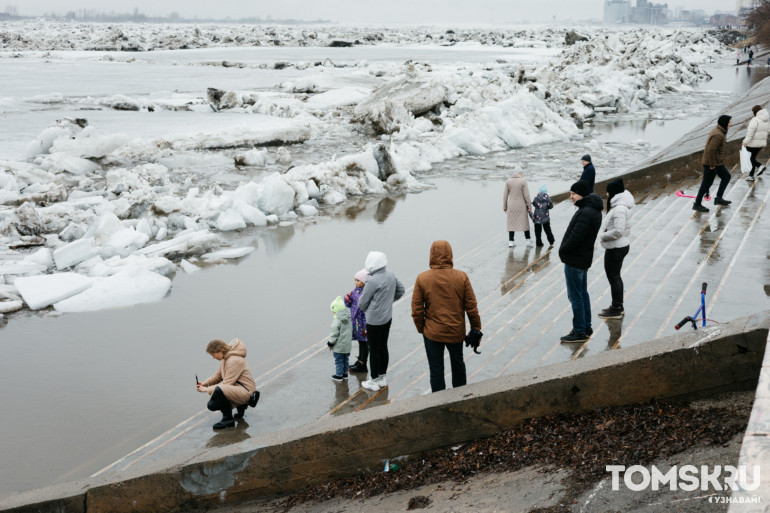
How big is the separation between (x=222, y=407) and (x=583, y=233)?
14.0 ft

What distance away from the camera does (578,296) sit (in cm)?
776

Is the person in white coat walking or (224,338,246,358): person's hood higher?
the person in white coat walking

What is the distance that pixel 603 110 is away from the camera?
122ft

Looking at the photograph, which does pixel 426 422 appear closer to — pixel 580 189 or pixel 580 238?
pixel 580 238

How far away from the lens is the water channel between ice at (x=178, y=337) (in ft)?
24.5

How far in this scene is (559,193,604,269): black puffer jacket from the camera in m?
7.47

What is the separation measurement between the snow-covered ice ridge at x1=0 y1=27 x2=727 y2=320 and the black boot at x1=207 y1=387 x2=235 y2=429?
4.97 metres

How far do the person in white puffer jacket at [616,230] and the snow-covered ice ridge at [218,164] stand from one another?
292 inches

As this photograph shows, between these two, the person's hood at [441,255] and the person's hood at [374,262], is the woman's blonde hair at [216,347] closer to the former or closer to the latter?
the person's hood at [374,262]

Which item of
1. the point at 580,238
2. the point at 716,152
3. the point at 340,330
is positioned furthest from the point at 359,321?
the point at 716,152

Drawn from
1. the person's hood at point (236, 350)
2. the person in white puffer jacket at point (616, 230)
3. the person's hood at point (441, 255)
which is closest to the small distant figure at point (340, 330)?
the person's hood at point (236, 350)

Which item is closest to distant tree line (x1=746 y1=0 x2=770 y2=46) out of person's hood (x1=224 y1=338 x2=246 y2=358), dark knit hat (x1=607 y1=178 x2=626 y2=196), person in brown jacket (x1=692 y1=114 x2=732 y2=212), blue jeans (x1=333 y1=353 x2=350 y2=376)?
person in brown jacket (x1=692 y1=114 x2=732 y2=212)

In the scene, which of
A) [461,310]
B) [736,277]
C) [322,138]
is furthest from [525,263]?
[322,138]

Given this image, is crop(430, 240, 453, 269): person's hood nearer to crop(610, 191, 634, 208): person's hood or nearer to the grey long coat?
crop(610, 191, 634, 208): person's hood
